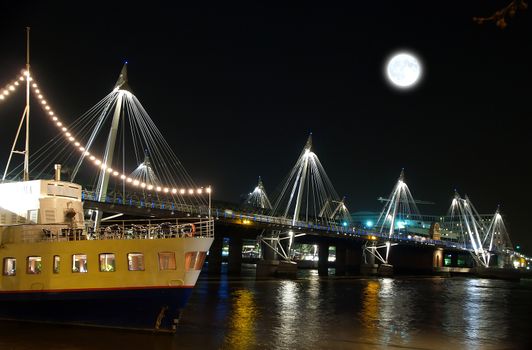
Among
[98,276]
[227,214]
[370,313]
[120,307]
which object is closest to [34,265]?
[98,276]

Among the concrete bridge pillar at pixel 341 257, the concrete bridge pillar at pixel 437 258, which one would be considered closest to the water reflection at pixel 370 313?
the concrete bridge pillar at pixel 341 257

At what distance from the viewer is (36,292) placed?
28.5 metres

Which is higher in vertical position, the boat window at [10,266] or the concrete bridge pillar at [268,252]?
the boat window at [10,266]

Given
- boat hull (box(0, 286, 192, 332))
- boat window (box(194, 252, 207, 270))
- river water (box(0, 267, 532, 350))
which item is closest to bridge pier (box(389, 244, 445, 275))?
river water (box(0, 267, 532, 350))

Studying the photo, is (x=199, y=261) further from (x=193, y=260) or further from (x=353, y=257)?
(x=353, y=257)

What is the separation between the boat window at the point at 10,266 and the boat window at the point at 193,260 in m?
10.5

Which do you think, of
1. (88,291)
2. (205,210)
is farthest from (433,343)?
(205,210)

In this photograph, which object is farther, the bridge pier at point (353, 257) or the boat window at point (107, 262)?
the bridge pier at point (353, 257)

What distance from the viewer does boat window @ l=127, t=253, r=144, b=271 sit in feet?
90.7

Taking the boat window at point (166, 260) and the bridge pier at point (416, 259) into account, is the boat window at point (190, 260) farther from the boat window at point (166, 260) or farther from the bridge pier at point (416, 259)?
the bridge pier at point (416, 259)

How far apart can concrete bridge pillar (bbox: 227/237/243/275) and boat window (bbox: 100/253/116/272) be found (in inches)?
3249

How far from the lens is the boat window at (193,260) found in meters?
27.6

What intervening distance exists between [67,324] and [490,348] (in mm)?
23847

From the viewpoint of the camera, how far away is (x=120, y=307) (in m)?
27.3
